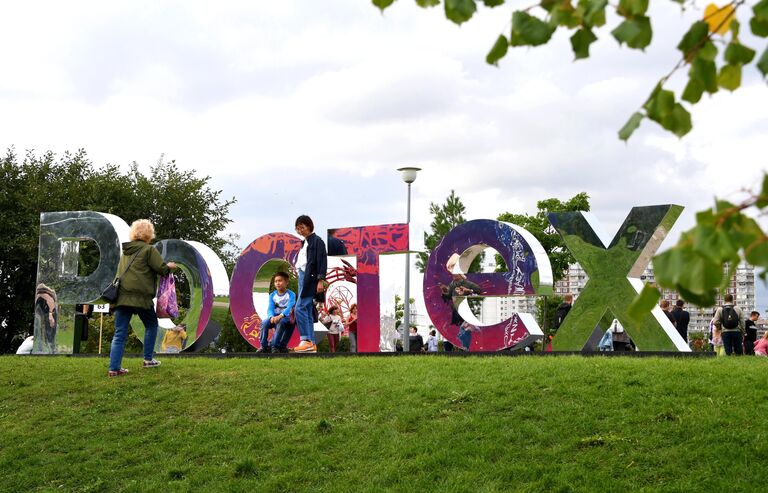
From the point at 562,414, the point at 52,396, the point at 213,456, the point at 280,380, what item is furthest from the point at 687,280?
the point at 52,396

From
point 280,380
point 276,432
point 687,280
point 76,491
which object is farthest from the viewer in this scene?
point 280,380

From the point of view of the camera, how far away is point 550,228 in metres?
52.4

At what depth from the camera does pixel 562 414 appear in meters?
9.73

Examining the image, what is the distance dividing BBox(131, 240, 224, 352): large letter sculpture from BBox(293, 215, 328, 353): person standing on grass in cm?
304

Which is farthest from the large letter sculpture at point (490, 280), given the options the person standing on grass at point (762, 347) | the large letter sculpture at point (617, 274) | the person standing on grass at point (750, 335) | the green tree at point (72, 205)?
the green tree at point (72, 205)

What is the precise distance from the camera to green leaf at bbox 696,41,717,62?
355 centimetres

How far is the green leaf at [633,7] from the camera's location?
3615 mm

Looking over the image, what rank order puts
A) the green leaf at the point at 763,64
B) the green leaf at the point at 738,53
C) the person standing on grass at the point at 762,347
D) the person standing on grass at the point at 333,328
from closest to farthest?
the green leaf at the point at 763,64
the green leaf at the point at 738,53
the person standing on grass at the point at 762,347
the person standing on grass at the point at 333,328

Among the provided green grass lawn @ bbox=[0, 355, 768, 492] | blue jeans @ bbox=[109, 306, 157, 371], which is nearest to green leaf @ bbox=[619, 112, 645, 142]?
green grass lawn @ bbox=[0, 355, 768, 492]

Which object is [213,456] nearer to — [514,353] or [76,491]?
[76,491]

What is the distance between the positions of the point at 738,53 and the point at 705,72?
239 millimetres

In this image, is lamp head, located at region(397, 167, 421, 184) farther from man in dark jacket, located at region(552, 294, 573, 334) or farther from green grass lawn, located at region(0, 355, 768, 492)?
green grass lawn, located at region(0, 355, 768, 492)

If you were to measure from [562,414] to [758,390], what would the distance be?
228 centimetres

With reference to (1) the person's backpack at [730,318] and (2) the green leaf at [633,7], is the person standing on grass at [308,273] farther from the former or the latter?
(2) the green leaf at [633,7]
